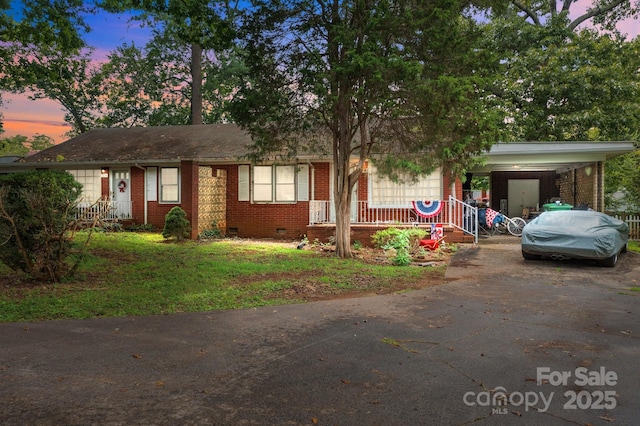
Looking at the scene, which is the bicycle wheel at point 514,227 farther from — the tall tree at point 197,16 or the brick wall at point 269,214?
the tall tree at point 197,16

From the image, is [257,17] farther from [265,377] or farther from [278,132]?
[265,377]

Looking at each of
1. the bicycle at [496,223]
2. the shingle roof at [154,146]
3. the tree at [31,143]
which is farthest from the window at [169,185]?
the tree at [31,143]

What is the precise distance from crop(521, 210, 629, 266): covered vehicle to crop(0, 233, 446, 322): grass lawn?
88.6 inches

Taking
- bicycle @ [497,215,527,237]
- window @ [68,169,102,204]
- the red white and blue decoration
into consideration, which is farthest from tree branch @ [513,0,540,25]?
window @ [68,169,102,204]

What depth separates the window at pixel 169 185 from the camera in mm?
17188

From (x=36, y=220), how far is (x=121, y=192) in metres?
11.4

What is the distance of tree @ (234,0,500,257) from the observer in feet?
28.4

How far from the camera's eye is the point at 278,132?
11156 millimetres

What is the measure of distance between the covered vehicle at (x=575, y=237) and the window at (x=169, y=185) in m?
12.5

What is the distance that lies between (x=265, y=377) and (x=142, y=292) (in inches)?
164

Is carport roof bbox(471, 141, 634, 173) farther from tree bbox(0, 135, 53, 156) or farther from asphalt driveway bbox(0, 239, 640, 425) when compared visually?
tree bbox(0, 135, 53, 156)

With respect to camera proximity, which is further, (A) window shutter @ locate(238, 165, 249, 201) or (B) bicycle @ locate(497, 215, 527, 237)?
(A) window shutter @ locate(238, 165, 249, 201)

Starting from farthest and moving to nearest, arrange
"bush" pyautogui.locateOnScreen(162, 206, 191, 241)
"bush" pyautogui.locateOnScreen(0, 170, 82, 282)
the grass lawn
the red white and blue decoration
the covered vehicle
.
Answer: "bush" pyautogui.locateOnScreen(162, 206, 191, 241) → the red white and blue decoration → the covered vehicle → "bush" pyautogui.locateOnScreen(0, 170, 82, 282) → the grass lawn

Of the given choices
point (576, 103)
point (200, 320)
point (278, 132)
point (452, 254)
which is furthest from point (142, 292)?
point (576, 103)
